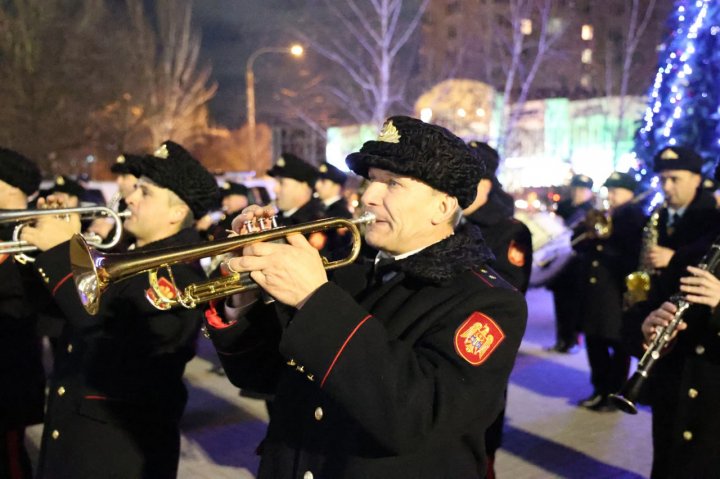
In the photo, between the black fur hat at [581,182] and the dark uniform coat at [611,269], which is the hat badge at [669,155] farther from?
the black fur hat at [581,182]

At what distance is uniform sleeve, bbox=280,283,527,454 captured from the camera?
1928mm

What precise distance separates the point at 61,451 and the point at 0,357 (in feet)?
3.02

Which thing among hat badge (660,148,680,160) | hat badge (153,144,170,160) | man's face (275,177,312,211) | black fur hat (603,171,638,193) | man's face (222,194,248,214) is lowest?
man's face (222,194,248,214)

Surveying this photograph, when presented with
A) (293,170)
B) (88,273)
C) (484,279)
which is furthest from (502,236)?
(293,170)

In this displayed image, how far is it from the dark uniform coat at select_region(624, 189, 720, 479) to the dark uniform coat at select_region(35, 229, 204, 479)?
247cm

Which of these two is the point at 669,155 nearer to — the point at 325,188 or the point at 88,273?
the point at 325,188

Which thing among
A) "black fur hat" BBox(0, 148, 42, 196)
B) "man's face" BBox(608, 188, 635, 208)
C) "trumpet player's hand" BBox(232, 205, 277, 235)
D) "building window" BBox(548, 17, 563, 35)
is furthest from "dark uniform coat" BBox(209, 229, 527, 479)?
"building window" BBox(548, 17, 563, 35)

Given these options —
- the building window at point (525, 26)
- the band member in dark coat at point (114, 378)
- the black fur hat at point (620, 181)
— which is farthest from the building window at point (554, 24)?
the band member in dark coat at point (114, 378)

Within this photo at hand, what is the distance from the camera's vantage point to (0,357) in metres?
3.84

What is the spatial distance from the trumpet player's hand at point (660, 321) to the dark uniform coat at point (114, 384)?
224cm

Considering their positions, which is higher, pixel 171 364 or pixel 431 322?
pixel 431 322

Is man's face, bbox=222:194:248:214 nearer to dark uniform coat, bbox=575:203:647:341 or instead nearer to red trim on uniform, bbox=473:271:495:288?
dark uniform coat, bbox=575:203:647:341

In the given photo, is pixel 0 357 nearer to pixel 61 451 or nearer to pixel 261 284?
pixel 61 451

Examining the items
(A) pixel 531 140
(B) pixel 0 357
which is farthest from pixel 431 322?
(A) pixel 531 140
